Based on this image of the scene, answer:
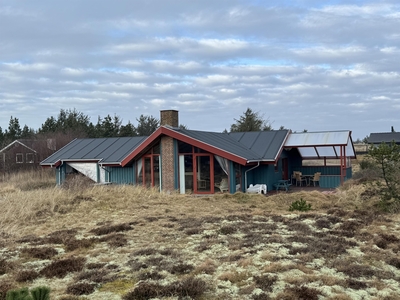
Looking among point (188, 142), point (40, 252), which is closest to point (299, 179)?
point (188, 142)

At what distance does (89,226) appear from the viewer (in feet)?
32.7

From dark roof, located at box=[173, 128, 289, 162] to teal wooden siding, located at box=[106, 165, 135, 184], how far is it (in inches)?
154

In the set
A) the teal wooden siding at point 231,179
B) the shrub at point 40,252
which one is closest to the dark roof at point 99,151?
the teal wooden siding at point 231,179

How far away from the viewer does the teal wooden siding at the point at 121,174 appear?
2030 cm

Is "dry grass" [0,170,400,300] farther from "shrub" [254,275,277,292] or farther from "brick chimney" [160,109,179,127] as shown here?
"brick chimney" [160,109,179,127]

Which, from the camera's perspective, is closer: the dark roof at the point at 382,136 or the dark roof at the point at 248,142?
the dark roof at the point at 248,142

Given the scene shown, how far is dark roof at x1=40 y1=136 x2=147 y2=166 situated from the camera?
21.5m

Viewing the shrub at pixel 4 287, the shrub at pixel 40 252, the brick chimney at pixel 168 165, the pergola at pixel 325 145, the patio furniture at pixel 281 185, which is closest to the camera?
the shrub at pixel 4 287

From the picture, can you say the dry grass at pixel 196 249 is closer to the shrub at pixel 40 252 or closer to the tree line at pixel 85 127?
the shrub at pixel 40 252

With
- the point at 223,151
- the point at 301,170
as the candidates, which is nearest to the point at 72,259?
the point at 223,151

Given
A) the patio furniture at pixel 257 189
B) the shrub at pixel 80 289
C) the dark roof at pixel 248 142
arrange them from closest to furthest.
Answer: the shrub at pixel 80 289 → the patio furniture at pixel 257 189 → the dark roof at pixel 248 142

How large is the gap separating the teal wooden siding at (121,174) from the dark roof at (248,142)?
3906mm

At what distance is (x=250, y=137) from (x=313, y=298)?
17184mm

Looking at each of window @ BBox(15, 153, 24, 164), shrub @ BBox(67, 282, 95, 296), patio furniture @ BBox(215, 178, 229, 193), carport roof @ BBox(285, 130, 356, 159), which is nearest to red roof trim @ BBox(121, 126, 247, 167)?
patio furniture @ BBox(215, 178, 229, 193)
